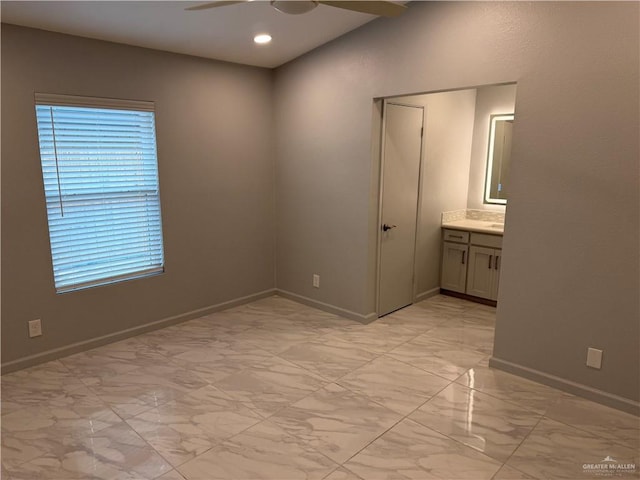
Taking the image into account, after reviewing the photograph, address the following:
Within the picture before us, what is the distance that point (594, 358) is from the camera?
2762 mm

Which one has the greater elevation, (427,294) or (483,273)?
(483,273)

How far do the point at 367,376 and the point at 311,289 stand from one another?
1547 millimetres

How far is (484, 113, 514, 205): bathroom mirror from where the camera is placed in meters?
4.66

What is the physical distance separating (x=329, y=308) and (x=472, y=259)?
1627 mm

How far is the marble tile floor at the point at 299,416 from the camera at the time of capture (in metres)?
2.24

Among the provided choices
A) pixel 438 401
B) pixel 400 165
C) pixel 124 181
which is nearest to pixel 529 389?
pixel 438 401

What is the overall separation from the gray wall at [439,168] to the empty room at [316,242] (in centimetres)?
3

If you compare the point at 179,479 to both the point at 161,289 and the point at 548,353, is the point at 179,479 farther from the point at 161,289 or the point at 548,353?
the point at 548,353

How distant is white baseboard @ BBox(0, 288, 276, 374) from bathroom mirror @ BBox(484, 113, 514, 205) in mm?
2838

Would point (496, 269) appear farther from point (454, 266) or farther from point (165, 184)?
point (165, 184)

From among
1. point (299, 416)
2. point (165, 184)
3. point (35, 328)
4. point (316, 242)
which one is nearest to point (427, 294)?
point (316, 242)

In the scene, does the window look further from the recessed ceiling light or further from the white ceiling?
the recessed ceiling light

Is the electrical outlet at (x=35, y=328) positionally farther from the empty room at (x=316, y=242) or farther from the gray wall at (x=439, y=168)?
the gray wall at (x=439, y=168)

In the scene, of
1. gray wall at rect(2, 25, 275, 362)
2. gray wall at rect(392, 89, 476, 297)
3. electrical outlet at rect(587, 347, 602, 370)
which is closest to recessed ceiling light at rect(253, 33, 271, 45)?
gray wall at rect(2, 25, 275, 362)
